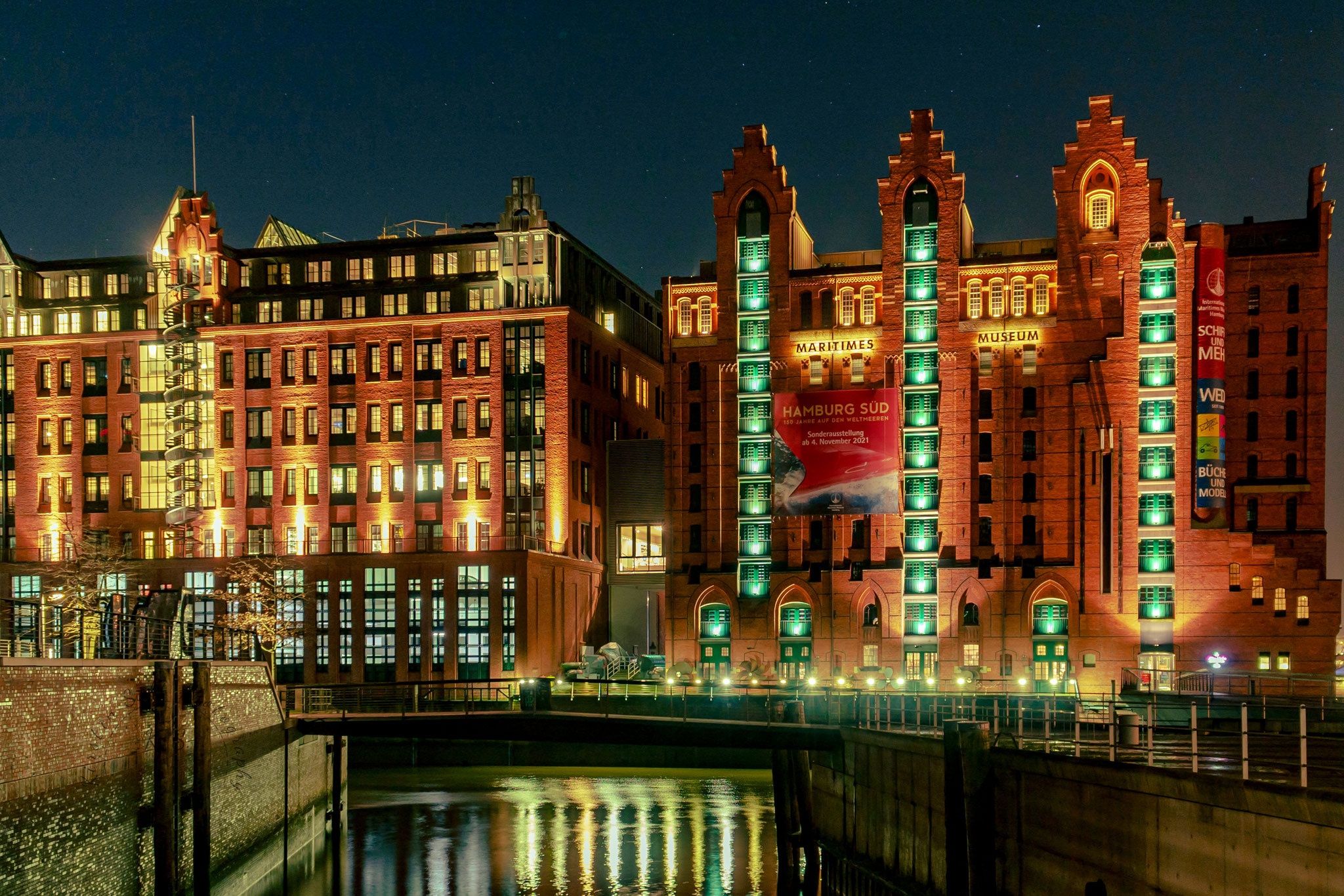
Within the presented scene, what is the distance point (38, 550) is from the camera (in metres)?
92.2

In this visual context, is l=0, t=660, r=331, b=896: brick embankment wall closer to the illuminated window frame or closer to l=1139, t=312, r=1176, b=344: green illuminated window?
the illuminated window frame

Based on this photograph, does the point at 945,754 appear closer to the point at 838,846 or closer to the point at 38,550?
the point at 838,846

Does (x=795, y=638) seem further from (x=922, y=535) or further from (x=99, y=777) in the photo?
(x=99, y=777)

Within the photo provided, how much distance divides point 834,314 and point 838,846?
47.4m

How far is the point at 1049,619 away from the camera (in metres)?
81.2

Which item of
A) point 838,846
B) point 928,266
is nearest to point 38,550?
point 928,266

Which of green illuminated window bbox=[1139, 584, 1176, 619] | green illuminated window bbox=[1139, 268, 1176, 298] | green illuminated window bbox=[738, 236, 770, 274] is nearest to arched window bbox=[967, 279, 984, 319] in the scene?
green illuminated window bbox=[1139, 268, 1176, 298]

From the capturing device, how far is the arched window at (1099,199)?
270ft

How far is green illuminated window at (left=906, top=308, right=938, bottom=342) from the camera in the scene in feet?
272

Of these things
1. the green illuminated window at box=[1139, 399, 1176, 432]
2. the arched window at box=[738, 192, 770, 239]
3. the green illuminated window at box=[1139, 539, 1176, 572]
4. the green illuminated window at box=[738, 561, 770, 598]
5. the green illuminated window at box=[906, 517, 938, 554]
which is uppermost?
the arched window at box=[738, 192, 770, 239]

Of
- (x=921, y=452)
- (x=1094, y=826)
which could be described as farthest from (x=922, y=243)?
(x=1094, y=826)

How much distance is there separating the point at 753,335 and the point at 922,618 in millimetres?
18669

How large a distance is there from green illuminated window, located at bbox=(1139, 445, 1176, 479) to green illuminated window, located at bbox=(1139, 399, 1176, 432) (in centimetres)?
101

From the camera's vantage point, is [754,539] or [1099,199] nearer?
[1099,199]
